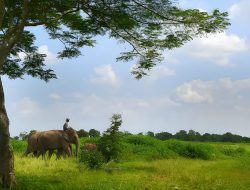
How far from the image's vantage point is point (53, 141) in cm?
2806

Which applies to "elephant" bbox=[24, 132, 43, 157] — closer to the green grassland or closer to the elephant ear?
the elephant ear

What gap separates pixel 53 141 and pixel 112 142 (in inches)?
179

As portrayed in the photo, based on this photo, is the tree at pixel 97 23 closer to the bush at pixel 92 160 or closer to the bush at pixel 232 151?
the bush at pixel 92 160

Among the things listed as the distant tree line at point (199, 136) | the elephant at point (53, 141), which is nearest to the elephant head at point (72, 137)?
the elephant at point (53, 141)

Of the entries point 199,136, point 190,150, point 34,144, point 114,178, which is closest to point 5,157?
point 114,178

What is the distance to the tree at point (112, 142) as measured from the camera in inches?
990

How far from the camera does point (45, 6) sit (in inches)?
651

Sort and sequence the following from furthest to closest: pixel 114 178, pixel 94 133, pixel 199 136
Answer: pixel 199 136
pixel 94 133
pixel 114 178

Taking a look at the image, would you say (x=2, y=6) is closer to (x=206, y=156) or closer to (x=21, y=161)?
(x=21, y=161)

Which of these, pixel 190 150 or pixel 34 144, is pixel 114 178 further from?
pixel 190 150

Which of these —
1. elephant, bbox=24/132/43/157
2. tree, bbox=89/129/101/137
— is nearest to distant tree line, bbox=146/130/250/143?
tree, bbox=89/129/101/137

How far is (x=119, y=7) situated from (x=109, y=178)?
6.74 meters

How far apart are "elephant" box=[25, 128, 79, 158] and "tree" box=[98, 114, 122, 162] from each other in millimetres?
3211

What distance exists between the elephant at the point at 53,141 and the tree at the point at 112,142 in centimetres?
321
